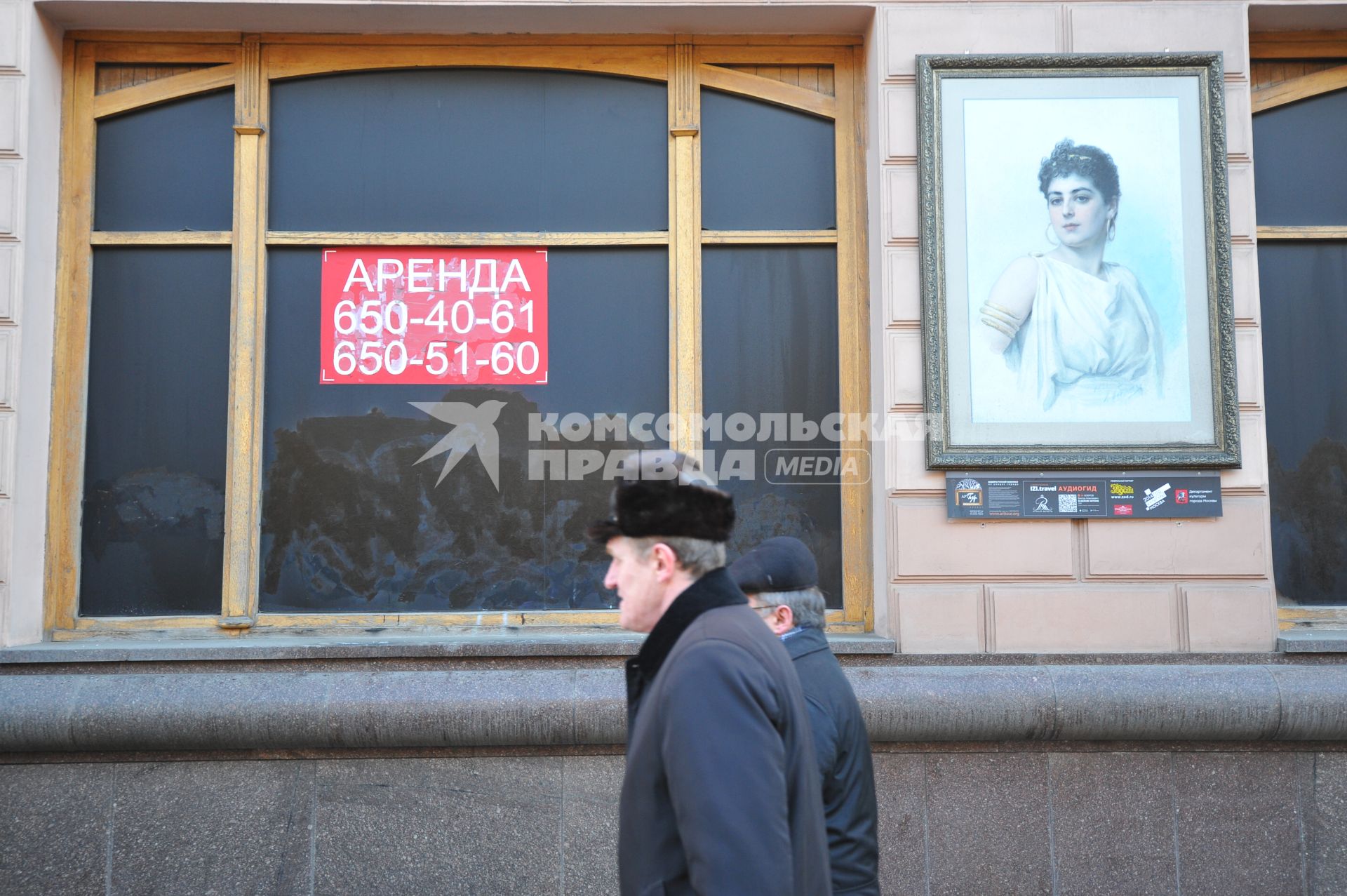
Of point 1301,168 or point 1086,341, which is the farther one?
point 1301,168

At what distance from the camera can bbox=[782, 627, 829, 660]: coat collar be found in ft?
10.3

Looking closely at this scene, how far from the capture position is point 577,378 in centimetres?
590

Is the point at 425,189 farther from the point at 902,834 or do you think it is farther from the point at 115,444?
the point at 902,834

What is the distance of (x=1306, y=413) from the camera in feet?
19.4

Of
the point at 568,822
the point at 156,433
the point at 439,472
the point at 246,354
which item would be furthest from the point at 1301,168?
the point at 156,433

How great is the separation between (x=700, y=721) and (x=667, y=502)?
0.50 metres

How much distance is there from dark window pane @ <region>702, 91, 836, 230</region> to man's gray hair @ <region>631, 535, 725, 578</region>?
3921 mm

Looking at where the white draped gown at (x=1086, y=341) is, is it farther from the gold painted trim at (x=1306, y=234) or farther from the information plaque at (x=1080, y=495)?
the gold painted trim at (x=1306, y=234)

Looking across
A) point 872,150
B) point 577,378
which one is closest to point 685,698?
point 577,378

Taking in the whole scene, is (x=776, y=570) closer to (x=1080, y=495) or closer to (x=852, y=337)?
(x=1080, y=495)

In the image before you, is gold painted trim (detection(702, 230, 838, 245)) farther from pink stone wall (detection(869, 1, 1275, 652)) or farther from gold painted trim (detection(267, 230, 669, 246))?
pink stone wall (detection(869, 1, 1275, 652))

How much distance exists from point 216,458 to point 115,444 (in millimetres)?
→ 541

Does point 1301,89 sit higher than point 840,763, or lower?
higher

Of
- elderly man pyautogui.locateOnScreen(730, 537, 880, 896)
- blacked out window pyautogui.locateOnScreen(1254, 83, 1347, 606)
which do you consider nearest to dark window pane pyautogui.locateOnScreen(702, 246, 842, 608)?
blacked out window pyautogui.locateOnScreen(1254, 83, 1347, 606)
